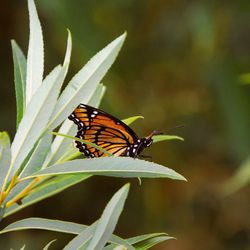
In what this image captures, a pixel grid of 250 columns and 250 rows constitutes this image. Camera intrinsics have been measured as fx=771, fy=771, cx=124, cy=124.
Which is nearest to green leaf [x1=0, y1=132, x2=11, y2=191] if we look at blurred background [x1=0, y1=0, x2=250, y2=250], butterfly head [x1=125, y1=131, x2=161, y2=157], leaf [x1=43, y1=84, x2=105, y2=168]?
leaf [x1=43, y1=84, x2=105, y2=168]

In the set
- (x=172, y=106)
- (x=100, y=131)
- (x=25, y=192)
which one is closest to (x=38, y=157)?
(x=25, y=192)

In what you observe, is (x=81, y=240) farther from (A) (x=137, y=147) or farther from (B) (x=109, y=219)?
(A) (x=137, y=147)

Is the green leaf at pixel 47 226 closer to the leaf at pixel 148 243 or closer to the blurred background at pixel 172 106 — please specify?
the leaf at pixel 148 243

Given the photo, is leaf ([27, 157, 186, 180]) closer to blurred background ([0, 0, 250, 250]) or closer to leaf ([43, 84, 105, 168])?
leaf ([43, 84, 105, 168])

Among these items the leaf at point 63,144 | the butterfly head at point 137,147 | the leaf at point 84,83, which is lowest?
the leaf at point 63,144

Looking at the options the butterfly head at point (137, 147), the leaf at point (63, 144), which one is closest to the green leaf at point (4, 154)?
the leaf at point (63, 144)

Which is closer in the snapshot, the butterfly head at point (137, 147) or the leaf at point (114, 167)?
the leaf at point (114, 167)

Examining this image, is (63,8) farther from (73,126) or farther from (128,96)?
(73,126)
